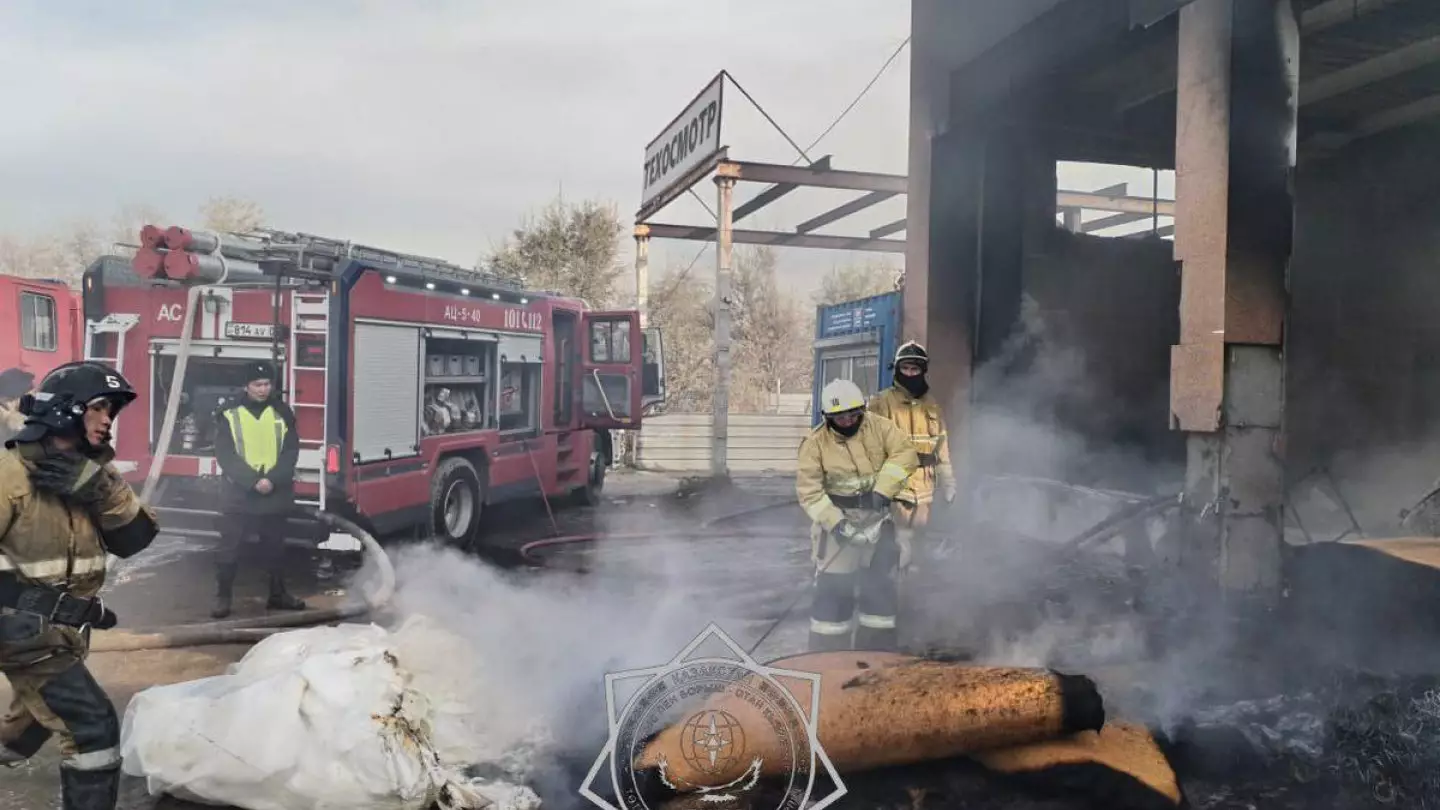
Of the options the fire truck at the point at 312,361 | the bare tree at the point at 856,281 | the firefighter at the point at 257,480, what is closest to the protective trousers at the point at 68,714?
the firefighter at the point at 257,480

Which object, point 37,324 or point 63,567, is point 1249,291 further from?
point 37,324

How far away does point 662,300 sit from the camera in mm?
31703

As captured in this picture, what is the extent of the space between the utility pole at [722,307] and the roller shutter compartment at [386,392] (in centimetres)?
645

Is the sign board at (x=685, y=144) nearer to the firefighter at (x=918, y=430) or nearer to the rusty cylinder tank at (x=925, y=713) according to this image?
the firefighter at (x=918, y=430)

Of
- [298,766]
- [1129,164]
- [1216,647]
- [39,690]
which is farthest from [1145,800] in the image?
[1129,164]

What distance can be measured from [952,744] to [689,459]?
14.4 metres

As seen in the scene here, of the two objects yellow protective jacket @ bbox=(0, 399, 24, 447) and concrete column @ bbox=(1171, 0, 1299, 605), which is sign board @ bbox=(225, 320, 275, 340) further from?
concrete column @ bbox=(1171, 0, 1299, 605)

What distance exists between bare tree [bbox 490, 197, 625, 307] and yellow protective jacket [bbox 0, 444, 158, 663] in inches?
853

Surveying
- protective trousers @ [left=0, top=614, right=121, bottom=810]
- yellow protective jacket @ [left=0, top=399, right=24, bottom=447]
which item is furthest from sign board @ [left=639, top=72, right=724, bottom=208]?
protective trousers @ [left=0, top=614, right=121, bottom=810]

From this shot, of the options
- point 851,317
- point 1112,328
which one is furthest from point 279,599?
point 851,317

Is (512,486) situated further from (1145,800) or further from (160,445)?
(1145,800)

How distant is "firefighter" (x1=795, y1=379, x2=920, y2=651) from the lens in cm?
491

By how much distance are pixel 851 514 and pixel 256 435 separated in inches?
158

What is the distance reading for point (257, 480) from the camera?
248 inches
